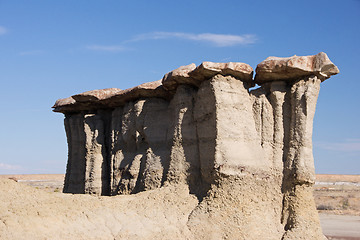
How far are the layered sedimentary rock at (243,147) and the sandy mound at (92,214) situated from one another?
55cm

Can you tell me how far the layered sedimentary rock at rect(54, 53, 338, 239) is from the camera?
1311 cm

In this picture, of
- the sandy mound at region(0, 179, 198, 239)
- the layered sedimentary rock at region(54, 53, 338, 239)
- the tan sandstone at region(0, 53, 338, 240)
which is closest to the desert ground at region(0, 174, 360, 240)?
the sandy mound at region(0, 179, 198, 239)

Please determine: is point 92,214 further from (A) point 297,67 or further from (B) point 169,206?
(A) point 297,67

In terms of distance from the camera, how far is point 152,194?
1409 cm

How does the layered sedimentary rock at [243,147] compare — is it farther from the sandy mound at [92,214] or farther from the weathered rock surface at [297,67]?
the sandy mound at [92,214]

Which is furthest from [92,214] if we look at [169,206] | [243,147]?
[243,147]

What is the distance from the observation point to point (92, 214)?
487 inches

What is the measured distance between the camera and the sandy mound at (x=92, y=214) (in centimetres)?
1123

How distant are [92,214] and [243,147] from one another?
442 cm

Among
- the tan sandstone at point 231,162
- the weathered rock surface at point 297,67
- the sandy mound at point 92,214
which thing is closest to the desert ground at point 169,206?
the sandy mound at point 92,214

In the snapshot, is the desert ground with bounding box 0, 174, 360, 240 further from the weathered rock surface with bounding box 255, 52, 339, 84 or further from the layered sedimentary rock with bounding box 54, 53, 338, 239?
the weathered rock surface with bounding box 255, 52, 339, 84

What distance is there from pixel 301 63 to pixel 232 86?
1998mm

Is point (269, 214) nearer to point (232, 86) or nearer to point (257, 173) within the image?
point (257, 173)

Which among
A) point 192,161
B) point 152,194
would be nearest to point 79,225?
point 152,194
